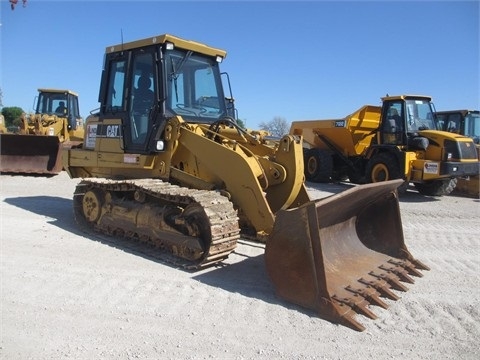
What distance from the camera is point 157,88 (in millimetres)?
6090

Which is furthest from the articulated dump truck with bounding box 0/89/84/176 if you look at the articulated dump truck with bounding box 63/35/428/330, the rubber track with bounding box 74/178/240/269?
the rubber track with bounding box 74/178/240/269

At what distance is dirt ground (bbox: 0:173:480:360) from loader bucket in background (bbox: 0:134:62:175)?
22.7 feet

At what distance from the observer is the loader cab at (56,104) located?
16.1 metres

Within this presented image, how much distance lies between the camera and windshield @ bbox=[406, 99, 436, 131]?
12.1m

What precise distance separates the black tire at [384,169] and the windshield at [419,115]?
1.07 meters

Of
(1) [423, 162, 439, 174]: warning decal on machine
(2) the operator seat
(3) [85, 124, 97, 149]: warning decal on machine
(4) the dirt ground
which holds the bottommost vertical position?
(4) the dirt ground

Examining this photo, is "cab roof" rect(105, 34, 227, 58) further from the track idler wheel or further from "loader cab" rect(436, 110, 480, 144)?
"loader cab" rect(436, 110, 480, 144)

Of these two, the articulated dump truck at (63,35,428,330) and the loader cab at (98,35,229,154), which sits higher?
the loader cab at (98,35,229,154)

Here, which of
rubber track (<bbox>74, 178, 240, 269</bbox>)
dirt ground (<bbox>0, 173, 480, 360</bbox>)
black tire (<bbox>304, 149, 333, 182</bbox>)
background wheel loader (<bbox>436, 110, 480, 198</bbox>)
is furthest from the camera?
background wheel loader (<bbox>436, 110, 480, 198</bbox>)

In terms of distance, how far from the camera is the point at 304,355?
10.7ft

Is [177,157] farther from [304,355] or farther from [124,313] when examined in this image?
[304,355]

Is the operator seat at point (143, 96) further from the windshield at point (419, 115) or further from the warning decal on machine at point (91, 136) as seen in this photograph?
the windshield at point (419, 115)

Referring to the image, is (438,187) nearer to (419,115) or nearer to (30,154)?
(419,115)

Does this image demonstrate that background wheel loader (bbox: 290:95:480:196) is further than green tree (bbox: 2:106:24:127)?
No
